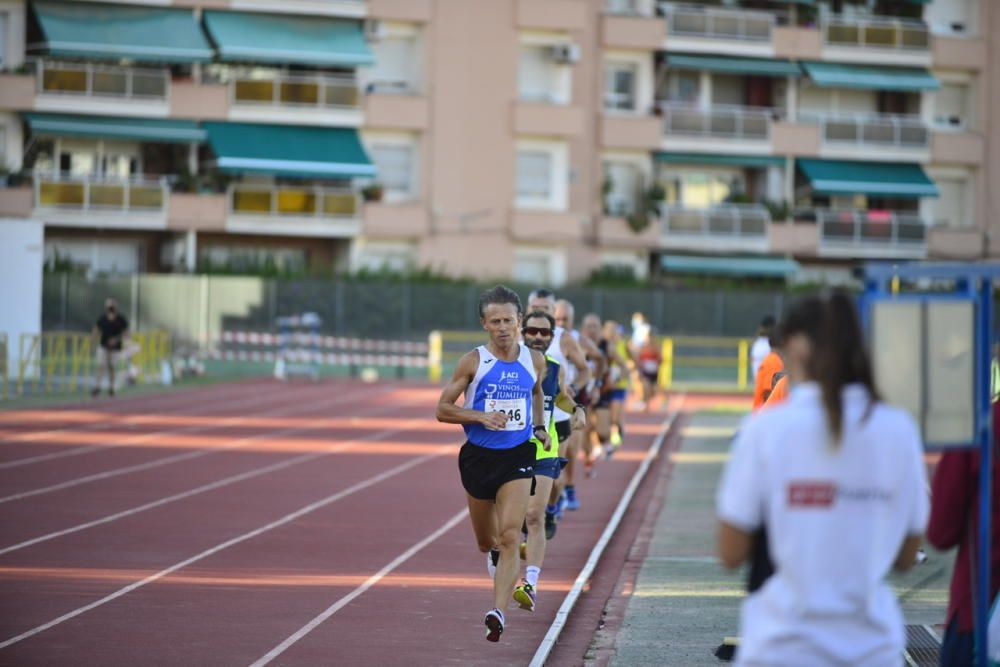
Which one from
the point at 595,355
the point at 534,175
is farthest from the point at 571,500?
the point at 534,175

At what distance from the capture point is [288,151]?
53.0 m

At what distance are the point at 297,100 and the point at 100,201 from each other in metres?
6.55

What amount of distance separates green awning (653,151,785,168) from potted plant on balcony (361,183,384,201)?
9.84 m

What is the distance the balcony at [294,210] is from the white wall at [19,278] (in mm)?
16941

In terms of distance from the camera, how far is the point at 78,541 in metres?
15.3

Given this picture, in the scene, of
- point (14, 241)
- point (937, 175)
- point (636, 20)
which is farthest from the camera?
point (937, 175)

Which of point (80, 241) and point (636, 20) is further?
point (636, 20)

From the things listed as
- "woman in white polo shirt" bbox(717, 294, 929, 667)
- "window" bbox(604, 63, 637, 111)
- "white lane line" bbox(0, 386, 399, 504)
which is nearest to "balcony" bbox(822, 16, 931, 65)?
"window" bbox(604, 63, 637, 111)

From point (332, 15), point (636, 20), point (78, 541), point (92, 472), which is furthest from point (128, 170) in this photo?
point (78, 541)

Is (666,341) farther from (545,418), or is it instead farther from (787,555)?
(787,555)

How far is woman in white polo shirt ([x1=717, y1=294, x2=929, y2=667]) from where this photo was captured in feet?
16.1

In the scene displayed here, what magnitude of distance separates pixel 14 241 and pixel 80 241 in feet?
57.3

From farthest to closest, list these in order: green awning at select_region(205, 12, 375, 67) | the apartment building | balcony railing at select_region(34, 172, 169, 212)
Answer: green awning at select_region(205, 12, 375, 67) < the apartment building < balcony railing at select_region(34, 172, 169, 212)

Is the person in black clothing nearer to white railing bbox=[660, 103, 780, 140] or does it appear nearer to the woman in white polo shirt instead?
white railing bbox=[660, 103, 780, 140]
